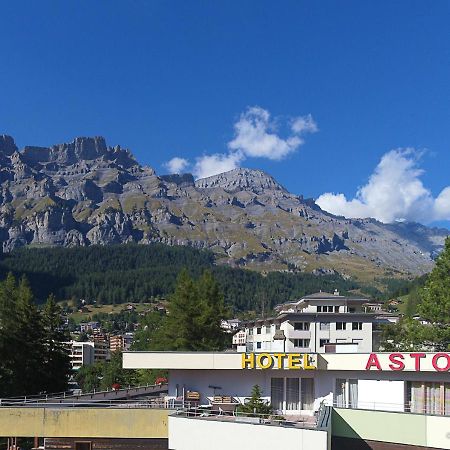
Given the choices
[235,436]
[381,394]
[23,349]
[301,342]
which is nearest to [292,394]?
[381,394]

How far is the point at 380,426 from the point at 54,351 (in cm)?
3876

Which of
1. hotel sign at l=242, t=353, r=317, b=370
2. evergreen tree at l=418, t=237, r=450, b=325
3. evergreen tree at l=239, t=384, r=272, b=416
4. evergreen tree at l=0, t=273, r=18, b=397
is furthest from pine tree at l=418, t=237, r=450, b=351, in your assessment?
evergreen tree at l=0, t=273, r=18, b=397

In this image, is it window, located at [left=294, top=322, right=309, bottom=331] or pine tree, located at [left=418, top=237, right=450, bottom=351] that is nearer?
pine tree, located at [left=418, top=237, right=450, bottom=351]

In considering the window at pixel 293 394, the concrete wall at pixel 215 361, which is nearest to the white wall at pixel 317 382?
the window at pixel 293 394

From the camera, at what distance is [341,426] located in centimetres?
2702

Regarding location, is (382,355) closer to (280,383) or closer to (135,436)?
(280,383)

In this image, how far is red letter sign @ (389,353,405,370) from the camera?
28844 mm

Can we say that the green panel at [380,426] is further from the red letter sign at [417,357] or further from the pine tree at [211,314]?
the pine tree at [211,314]

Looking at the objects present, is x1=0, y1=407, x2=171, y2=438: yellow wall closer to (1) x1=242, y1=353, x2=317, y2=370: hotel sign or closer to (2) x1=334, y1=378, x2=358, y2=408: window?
(1) x1=242, y1=353, x2=317, y2=370: hotel sign

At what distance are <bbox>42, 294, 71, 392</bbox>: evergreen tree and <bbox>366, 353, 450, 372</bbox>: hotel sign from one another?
112 ft

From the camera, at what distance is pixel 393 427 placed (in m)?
25.7

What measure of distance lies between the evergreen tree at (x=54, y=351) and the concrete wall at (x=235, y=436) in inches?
1207

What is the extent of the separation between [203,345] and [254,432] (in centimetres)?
3297

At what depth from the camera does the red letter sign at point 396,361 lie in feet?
94.6
